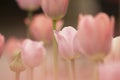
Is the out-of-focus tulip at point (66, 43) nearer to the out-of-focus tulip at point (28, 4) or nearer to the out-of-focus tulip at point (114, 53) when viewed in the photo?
the out-of-focus tulip at point (114, 53)

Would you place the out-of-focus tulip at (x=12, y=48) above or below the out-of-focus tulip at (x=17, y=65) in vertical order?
above

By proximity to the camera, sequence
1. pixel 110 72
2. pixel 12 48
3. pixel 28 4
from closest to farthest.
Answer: pixel 110 72 < pixel 12 48 < pixel 28 4

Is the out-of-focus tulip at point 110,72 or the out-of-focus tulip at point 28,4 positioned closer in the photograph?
the out-of-focus tulip at point 110,72

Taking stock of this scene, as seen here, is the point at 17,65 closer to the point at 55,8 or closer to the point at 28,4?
the point at 55,8

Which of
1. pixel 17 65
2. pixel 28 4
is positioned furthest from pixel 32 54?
pixel 28 4

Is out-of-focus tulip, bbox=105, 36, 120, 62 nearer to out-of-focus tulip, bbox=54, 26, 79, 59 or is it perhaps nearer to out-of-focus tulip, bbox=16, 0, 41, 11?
out-of-focus tulip, bbox=54, 26, 79, 59

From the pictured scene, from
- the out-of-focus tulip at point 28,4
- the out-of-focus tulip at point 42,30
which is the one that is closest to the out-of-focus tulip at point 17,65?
the out-of-focus tulip at point 42,30

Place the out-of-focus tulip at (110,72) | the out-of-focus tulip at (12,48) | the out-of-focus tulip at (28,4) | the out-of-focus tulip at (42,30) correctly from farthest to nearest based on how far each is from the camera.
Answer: the out-of-focus tulip at (28,4)
the out-of-focus tulip at (42,30)
the out-of-focus tulip at (12,48)
the out-of-focus tulip at (110,72)

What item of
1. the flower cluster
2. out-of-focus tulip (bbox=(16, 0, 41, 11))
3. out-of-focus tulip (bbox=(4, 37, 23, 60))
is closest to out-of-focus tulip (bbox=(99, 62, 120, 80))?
the flower cluster
